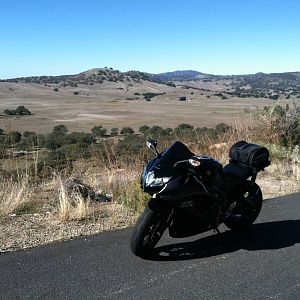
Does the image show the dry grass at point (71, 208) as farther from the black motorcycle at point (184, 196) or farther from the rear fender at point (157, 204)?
the rear fender at point (157, 204)

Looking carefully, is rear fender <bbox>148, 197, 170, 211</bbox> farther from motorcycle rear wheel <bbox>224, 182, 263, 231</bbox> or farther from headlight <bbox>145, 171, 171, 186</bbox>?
motorcycle rear wheel <bbox>224, 182, 263, 231</bbox>

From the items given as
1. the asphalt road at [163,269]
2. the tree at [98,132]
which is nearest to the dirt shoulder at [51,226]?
the asphalt road at [163,269]

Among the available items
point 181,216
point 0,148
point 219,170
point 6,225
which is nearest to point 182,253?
point 181,216

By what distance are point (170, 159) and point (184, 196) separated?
43 cm

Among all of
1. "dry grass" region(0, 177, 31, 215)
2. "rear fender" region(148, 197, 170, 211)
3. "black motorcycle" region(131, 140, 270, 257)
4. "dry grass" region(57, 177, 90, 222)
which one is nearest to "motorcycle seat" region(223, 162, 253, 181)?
"black motorcycle" region(131, 140, 270, 257)

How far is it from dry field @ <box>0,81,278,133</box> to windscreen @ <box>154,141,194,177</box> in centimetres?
3672

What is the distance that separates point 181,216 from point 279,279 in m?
1.23

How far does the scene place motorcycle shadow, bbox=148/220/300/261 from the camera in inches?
213

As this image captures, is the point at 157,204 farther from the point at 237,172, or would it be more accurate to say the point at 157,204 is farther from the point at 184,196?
the point at 237,172

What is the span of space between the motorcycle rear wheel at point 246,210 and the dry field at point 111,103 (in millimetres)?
35657

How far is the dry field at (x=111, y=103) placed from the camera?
45750 mm

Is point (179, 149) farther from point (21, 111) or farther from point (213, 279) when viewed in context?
point (21, 111)

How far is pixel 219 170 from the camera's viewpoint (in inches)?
226

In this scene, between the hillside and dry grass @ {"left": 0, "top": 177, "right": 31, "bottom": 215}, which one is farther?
the hillside
